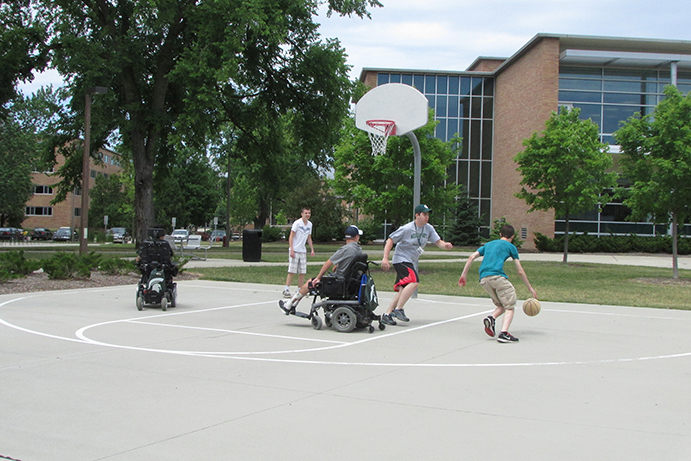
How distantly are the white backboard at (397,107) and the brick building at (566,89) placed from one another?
2743cm

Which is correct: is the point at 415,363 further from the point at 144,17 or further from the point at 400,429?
the point at 144,17

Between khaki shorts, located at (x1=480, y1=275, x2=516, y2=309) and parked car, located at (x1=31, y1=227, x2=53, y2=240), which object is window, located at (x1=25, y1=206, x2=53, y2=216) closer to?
parked car, located at (x1=31, y1=227, x2=53, y2=240)

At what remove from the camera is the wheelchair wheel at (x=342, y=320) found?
919 cm

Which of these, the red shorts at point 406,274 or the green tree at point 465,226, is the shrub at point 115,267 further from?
the green tree at point 465,226

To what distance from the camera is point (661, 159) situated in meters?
19.3

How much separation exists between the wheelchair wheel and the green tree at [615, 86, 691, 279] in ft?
45.0

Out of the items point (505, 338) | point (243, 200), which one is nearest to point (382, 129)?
point (505, 338)

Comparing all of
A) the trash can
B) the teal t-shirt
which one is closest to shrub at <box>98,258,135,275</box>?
the trash can

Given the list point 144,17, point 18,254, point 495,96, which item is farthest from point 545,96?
point 18,254

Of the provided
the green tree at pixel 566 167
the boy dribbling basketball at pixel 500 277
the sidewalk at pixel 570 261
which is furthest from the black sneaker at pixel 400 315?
the green tree at pixel 566 167

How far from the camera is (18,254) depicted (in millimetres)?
16500

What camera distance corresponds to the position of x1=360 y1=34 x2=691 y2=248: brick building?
42625mm

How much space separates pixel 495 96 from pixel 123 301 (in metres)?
43.5

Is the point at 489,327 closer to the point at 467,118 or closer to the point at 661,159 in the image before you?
the point at 661,159
